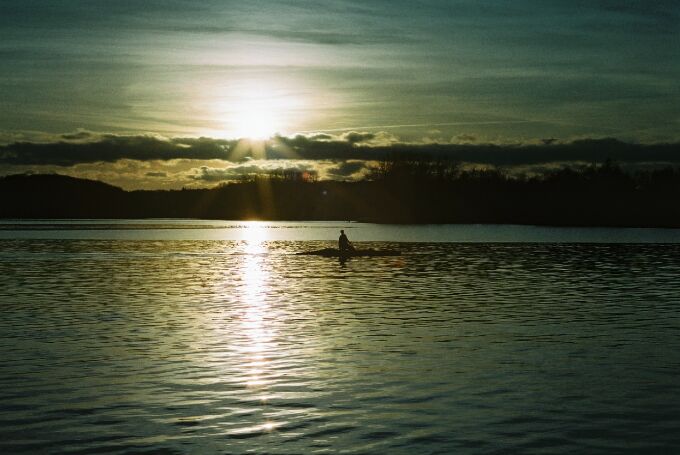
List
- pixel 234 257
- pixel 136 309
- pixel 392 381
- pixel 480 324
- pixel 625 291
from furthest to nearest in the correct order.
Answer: pixel 234 257, pixel 625 291, pixel 136 309, pixel 480 324, pixel 392 381

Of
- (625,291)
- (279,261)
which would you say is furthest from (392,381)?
(279,261)

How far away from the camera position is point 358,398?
66.1ft

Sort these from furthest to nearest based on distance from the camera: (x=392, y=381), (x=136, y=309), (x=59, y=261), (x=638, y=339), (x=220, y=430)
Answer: (x=59, y=261), (x=136, y=309), (x=638, y=339), (x=392, y=381), (x=220, y=430)

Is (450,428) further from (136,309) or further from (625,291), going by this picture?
(625,291)

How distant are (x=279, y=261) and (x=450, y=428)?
67.2 m

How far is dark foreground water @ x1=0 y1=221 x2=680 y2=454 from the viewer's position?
55.0 feet

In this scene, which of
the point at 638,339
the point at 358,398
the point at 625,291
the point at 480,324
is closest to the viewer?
the point at 358,398

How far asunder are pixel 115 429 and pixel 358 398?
19.2 ft

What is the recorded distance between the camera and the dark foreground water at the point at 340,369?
16750 millimetres

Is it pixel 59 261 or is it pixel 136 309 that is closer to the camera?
pixel 136 309

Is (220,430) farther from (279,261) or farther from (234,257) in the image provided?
(234,257)

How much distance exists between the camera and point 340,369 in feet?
78.6

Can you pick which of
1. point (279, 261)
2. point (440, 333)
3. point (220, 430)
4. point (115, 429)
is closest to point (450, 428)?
point (220, 430)

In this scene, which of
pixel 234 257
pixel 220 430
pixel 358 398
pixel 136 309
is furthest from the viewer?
pixel 234 257
